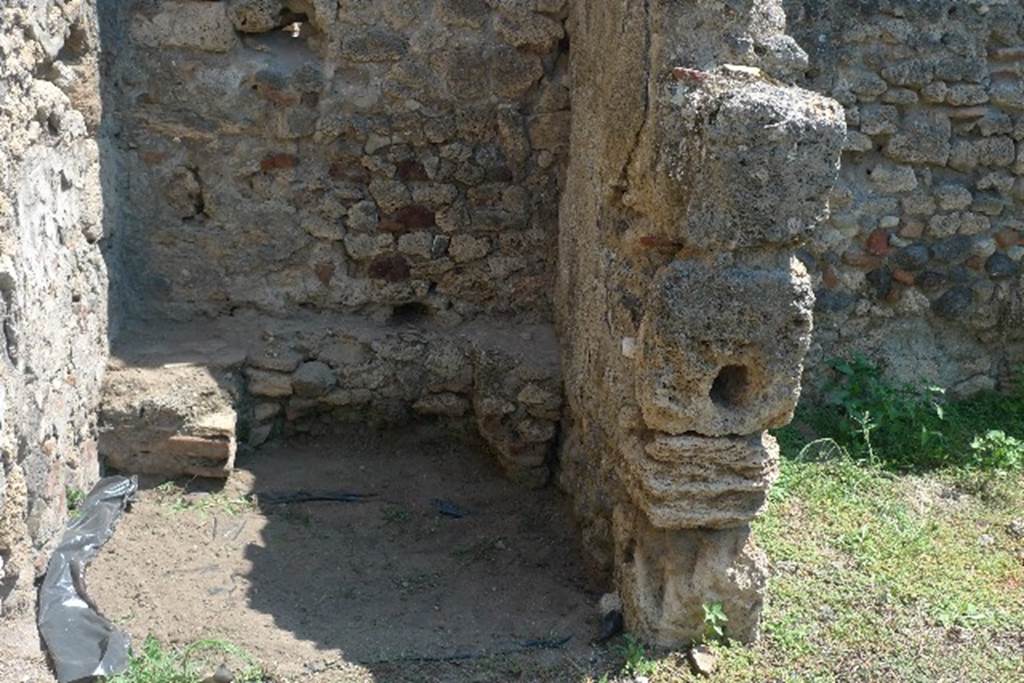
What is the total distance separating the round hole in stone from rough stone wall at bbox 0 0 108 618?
6.06 feet

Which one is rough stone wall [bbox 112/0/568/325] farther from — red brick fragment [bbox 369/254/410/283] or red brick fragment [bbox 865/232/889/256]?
red brick fragment [bbox 865/232/889/256]

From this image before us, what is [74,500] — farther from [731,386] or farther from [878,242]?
[878,242]

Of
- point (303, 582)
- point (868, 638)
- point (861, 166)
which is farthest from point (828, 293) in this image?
point (303, 582)

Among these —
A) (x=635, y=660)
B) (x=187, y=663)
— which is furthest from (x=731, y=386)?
(x=187, y=663)

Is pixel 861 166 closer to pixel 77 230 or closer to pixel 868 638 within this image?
pixel 868 638

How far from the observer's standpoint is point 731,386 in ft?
11.5

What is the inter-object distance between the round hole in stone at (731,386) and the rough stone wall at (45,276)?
1846 mm

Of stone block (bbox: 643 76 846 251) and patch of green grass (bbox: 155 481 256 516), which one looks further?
patch of green grass (bbox: 155 481 256 516)

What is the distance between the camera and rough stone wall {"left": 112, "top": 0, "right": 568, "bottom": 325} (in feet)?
16.4

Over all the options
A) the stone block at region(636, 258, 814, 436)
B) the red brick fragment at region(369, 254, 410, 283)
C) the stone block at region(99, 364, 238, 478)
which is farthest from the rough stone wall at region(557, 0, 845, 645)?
the stone block at region(99, 364, 238, 478)

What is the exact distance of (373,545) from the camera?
181 inches

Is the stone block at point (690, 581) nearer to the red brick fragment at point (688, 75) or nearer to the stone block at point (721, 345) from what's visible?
the stone block at point (721, 345)

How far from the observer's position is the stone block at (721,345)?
11.0 feet

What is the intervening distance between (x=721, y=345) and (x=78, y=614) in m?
1.95
